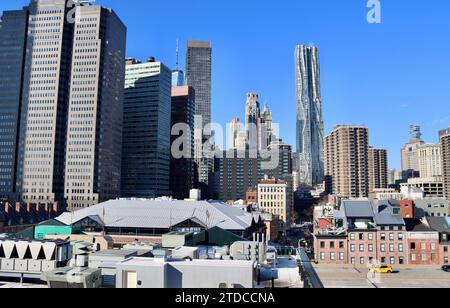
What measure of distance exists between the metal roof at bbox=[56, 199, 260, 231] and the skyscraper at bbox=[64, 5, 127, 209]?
76632 millimetres

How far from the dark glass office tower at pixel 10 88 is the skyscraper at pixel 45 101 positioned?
2.43 meters

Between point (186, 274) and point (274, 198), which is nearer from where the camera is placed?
point (186, 274)

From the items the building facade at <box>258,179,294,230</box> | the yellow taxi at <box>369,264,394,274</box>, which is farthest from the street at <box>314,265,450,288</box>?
the building facade at <box>258,179,294,230</box>

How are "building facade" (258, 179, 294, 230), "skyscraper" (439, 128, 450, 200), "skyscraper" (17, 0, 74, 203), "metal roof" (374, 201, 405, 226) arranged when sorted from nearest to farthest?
"metal roof" (374, 201, 405, 226) → "skyscraper" (17, 0, 74, 203) → "building facade" (258, 179, 294, 230) → "skyscraper" (439, 128, 450, 200)

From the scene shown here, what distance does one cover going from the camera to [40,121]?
150250mm

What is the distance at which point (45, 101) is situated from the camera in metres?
151

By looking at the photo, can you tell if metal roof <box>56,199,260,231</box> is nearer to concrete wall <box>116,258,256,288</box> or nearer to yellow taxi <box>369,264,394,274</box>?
yellow taxi <box>369,264,394,274</box>

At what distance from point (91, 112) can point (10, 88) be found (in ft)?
110

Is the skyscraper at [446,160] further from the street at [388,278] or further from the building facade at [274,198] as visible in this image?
the street at [388,278]

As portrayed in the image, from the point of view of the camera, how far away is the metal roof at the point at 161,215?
6687 cm

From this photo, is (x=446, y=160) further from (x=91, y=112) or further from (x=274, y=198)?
(x=91, y=112)

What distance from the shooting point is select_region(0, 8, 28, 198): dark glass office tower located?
150 m

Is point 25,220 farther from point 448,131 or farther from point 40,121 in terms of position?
point 448,131

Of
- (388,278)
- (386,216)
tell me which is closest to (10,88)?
(386,216)
